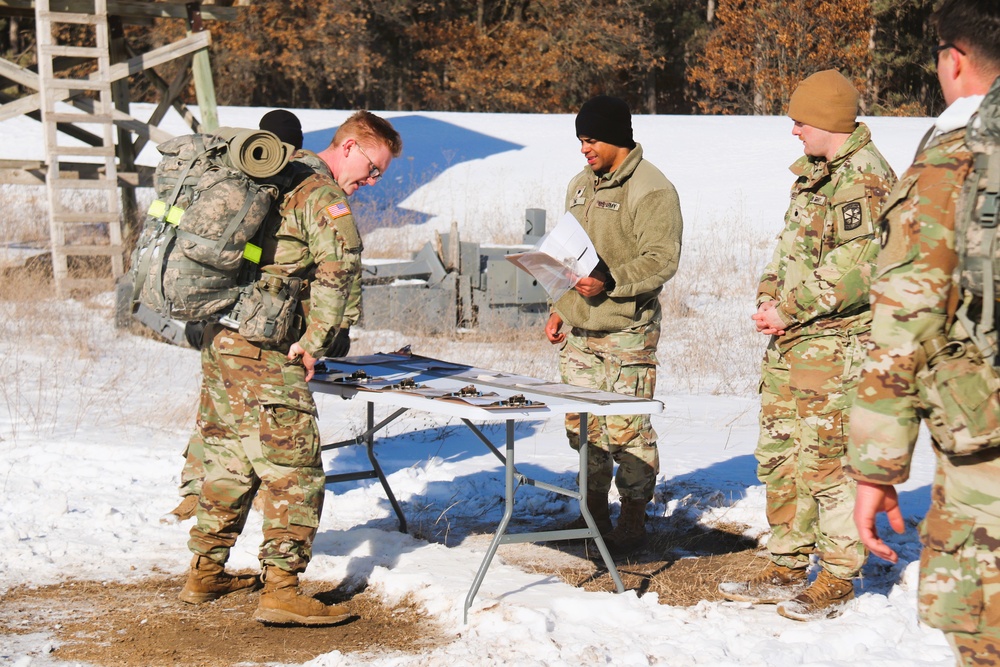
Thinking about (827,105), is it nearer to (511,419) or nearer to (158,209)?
(511,419)

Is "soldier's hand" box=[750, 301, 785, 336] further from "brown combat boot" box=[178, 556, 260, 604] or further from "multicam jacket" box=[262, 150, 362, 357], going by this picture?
"brown combat boot" box=[178, 556, 260, 604]

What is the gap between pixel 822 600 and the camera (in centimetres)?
472

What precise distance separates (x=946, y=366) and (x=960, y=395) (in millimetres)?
74

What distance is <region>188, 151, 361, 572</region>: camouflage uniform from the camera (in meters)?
4.66

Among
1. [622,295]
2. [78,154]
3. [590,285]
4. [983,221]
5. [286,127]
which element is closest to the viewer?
[983,221]

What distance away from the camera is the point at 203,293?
4.59 metres

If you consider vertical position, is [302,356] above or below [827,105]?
below

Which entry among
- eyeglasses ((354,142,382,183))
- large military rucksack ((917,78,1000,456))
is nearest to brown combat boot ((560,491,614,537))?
eyeglasses ((354,142,382,183))

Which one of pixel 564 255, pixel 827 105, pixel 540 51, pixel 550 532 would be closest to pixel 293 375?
pixel 550 532

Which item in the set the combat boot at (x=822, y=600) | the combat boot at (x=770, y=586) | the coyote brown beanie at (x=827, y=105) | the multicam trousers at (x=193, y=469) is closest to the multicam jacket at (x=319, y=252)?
the multicam trousers at (x=193, y=469)

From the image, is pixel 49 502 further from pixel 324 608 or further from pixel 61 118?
pixel 61 118

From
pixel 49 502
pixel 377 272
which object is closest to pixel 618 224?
pixel 49 502

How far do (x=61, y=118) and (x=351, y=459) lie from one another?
8066 millimetres

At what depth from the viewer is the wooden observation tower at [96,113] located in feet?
44.0
